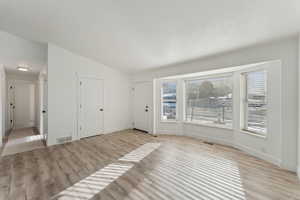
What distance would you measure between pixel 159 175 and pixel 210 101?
9.67 ft

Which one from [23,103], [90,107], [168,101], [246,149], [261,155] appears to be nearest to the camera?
[261,155]

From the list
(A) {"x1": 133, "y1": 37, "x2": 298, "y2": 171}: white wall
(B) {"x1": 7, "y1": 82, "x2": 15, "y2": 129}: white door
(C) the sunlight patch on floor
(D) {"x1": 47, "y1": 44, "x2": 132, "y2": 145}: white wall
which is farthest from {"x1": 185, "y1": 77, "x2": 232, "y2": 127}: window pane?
(B) {"x1": 7, "y1": 82, "x2": 15, "y2": 129}: white door

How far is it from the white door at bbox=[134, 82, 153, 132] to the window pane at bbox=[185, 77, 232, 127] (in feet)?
4.58

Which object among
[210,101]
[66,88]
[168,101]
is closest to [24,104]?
[66,88]

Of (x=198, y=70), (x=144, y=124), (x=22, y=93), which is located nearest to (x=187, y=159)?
(x=198, y=70)

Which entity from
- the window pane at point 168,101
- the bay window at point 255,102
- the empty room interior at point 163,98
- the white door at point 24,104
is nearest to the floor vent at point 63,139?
the empty room interior at point 163,98

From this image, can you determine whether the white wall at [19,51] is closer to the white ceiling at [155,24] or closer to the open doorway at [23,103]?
the white ceiling at [155,24]

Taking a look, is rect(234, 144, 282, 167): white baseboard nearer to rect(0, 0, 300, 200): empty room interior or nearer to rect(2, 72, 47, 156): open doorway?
rect(0, 0, 300, 200): empty room interior

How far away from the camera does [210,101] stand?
424cm

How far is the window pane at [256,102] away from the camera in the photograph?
9.58 ft

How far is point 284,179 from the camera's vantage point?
212 cm

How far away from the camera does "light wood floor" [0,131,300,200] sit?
1.78 m

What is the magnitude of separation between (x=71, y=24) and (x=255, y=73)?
13.9ft

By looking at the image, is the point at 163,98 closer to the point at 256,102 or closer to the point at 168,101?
the point at 168,101
